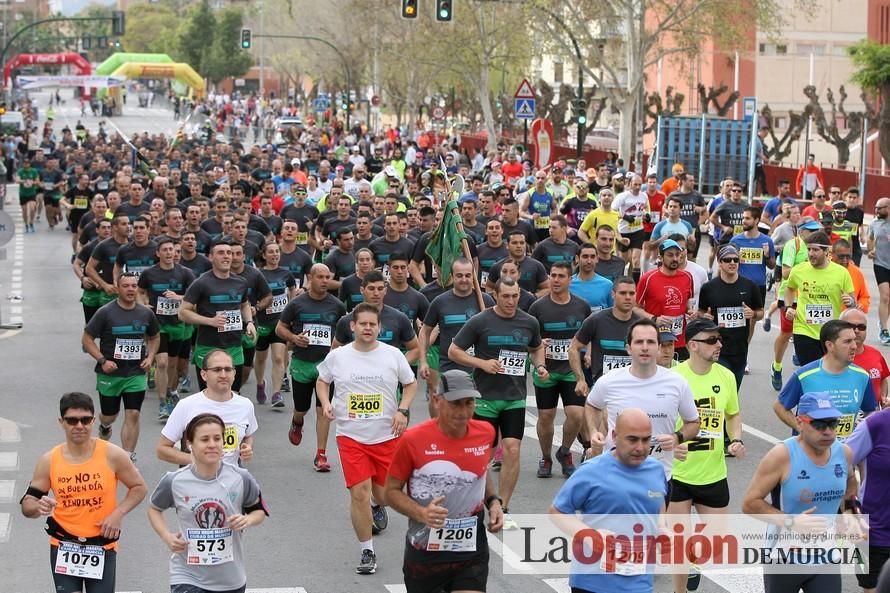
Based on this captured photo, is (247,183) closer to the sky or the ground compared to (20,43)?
closer to the ground

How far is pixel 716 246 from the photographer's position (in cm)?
2303

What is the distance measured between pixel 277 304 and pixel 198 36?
134 metres

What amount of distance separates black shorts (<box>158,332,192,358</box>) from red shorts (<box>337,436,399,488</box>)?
5.72 metres

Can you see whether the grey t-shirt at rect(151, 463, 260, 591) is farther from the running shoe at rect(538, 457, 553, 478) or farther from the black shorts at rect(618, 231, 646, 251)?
the black shorts at rect(618, 231, 646, 251)

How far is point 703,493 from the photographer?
927cm

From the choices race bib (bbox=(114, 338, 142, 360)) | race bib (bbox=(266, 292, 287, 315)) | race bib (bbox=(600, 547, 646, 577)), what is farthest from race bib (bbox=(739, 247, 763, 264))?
race bib (bbox=(600, 547, 646, 577))

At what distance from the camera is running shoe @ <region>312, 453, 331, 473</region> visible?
13.0 metres

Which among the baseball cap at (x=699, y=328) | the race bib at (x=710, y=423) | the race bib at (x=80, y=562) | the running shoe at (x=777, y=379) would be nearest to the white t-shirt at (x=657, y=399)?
the race bib at (x=710, y=423)

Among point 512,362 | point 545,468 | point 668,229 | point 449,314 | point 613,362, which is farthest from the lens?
point 668,229

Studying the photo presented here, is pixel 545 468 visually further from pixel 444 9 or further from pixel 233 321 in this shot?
pixel 444 9

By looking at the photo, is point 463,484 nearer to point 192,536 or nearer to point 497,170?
point 192,536

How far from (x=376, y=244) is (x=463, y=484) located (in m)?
10.0

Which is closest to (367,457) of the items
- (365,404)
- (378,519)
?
(365,404)

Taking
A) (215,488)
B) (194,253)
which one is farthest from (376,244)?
(215,488)
